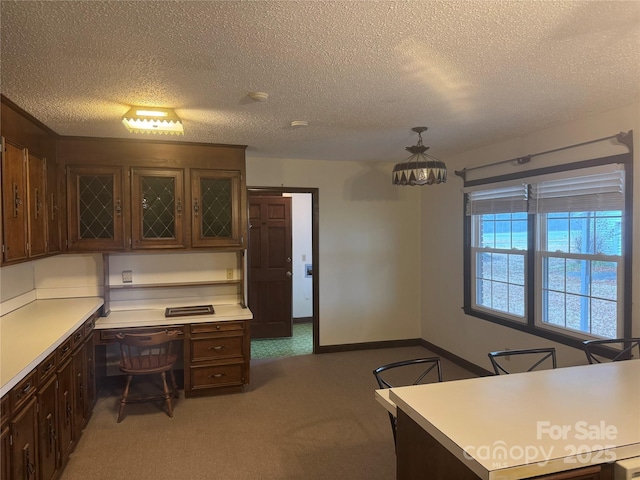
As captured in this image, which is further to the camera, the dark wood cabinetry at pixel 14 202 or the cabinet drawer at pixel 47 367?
the dark wood cabinetry at pixel 14 202

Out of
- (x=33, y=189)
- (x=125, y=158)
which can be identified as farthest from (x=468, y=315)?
(x=33, y=189)

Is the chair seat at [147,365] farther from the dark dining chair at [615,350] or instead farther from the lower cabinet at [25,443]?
the dark dining chair at [615,350]

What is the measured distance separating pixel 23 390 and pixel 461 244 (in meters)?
4.06

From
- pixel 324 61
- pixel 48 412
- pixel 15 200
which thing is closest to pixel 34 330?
pixel 48 412

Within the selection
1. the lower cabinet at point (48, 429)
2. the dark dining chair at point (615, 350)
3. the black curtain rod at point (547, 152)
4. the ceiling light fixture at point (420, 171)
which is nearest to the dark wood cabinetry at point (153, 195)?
the ceiling light fixture at point (420, 171)

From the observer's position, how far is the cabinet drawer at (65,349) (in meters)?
2.56

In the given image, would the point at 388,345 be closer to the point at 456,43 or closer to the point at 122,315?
the point at 122,315

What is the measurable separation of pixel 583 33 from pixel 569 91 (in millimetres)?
858

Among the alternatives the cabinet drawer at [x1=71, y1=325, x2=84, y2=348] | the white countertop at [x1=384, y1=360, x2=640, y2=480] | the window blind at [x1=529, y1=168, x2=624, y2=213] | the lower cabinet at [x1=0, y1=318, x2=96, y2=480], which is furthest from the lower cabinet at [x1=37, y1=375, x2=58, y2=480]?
the window blind at [x1=529, y1=168, x2=624, y2=213]

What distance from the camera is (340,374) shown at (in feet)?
14.7

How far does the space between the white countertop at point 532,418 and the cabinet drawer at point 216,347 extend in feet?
7.34

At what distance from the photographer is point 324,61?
212 cm

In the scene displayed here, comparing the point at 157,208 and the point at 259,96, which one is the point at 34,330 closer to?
the point at 157,208

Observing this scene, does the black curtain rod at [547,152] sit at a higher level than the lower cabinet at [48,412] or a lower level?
higher
